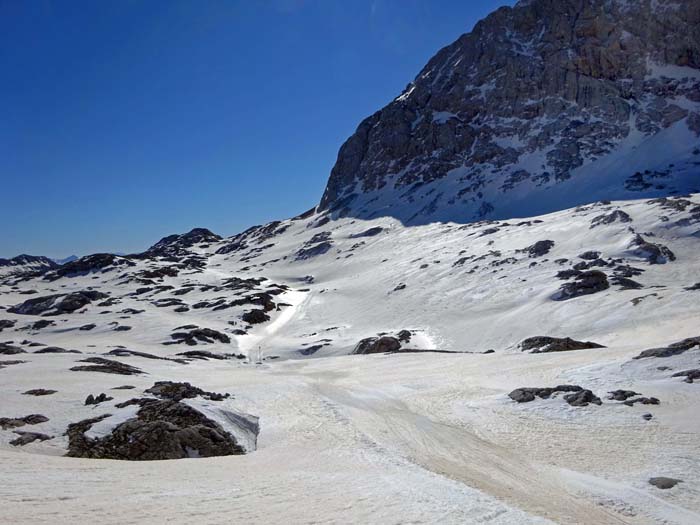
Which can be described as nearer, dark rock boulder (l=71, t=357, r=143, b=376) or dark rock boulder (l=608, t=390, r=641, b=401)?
dark rock boulder (l=608, t=390, r=641, b=401)

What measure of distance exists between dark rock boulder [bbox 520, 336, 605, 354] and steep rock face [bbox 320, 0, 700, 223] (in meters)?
81.5

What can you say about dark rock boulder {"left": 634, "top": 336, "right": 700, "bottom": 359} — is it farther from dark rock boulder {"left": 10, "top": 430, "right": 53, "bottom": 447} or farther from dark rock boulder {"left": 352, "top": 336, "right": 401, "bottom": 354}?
dark rock boulder {"left": 352, "top": 336, "right": 401, "bottom": 354}

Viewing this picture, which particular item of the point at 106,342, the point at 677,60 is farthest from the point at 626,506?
the point at 677,60

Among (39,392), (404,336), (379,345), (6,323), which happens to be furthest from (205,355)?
(6,323)

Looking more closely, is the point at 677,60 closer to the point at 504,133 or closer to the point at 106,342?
the point at 504,133

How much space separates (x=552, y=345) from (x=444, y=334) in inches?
746

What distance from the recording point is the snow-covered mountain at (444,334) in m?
11.7

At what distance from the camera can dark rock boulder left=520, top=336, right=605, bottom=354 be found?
3441 centimetres

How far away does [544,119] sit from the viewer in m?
142

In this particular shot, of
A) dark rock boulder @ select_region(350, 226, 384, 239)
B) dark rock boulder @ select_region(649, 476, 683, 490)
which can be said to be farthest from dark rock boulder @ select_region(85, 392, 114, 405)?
dark rock boulder @ select_region(350, 226, 384, 239)

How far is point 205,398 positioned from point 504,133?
145 m

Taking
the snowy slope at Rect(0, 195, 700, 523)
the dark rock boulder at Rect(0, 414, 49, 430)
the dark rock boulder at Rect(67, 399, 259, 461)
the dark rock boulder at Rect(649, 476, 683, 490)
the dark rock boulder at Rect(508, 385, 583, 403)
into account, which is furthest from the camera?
the dark rock boulder at Rect(508, 385, 583, 403)

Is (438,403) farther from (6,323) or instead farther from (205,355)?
(6,323)

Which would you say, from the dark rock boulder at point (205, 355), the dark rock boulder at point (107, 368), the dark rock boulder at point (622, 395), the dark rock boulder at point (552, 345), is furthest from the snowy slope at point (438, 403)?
the dark rock boulder at point (552, 345)
